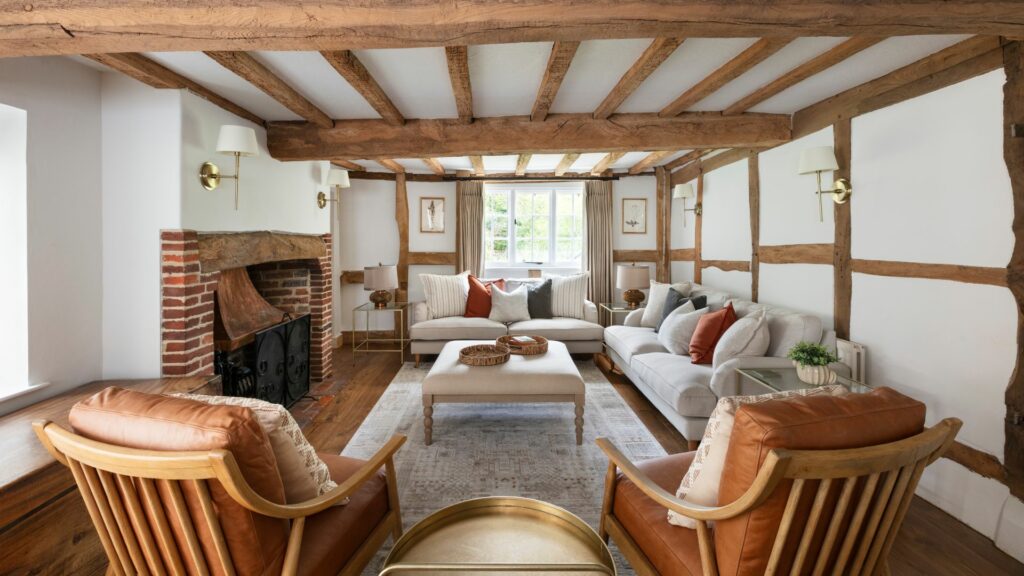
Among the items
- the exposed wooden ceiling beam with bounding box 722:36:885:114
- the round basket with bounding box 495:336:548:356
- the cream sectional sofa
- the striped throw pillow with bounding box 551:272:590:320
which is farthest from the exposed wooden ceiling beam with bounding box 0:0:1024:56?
the striped throw pillow with bounding box 551:272:590:320

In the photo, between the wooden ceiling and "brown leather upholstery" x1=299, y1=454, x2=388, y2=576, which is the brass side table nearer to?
"brown leather upholstery" x1=299, y1=454, x2=388, y2=576

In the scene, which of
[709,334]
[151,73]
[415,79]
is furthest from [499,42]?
[709,334]

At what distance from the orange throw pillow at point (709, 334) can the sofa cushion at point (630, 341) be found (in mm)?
491

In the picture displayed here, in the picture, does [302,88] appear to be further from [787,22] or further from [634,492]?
[634,492]

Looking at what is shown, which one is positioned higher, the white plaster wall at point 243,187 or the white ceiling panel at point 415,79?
the white ceiling panel at point 415,79

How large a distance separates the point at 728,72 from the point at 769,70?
307mm

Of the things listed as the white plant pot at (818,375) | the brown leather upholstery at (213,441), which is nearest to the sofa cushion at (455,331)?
the white plant pot at (818,375)

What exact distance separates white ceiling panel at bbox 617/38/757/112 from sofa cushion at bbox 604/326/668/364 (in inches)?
75.9

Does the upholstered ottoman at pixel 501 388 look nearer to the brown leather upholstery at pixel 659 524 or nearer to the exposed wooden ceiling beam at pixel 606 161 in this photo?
the brown leather upholstery at pixel 659 524

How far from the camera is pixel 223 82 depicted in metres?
2.97

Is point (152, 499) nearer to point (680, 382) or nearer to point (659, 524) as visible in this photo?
point (659, 524)

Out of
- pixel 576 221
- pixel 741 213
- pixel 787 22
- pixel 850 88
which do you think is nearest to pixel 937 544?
pixel 787 22

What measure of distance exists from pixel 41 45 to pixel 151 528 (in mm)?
1751

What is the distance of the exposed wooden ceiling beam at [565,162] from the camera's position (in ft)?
17.0
